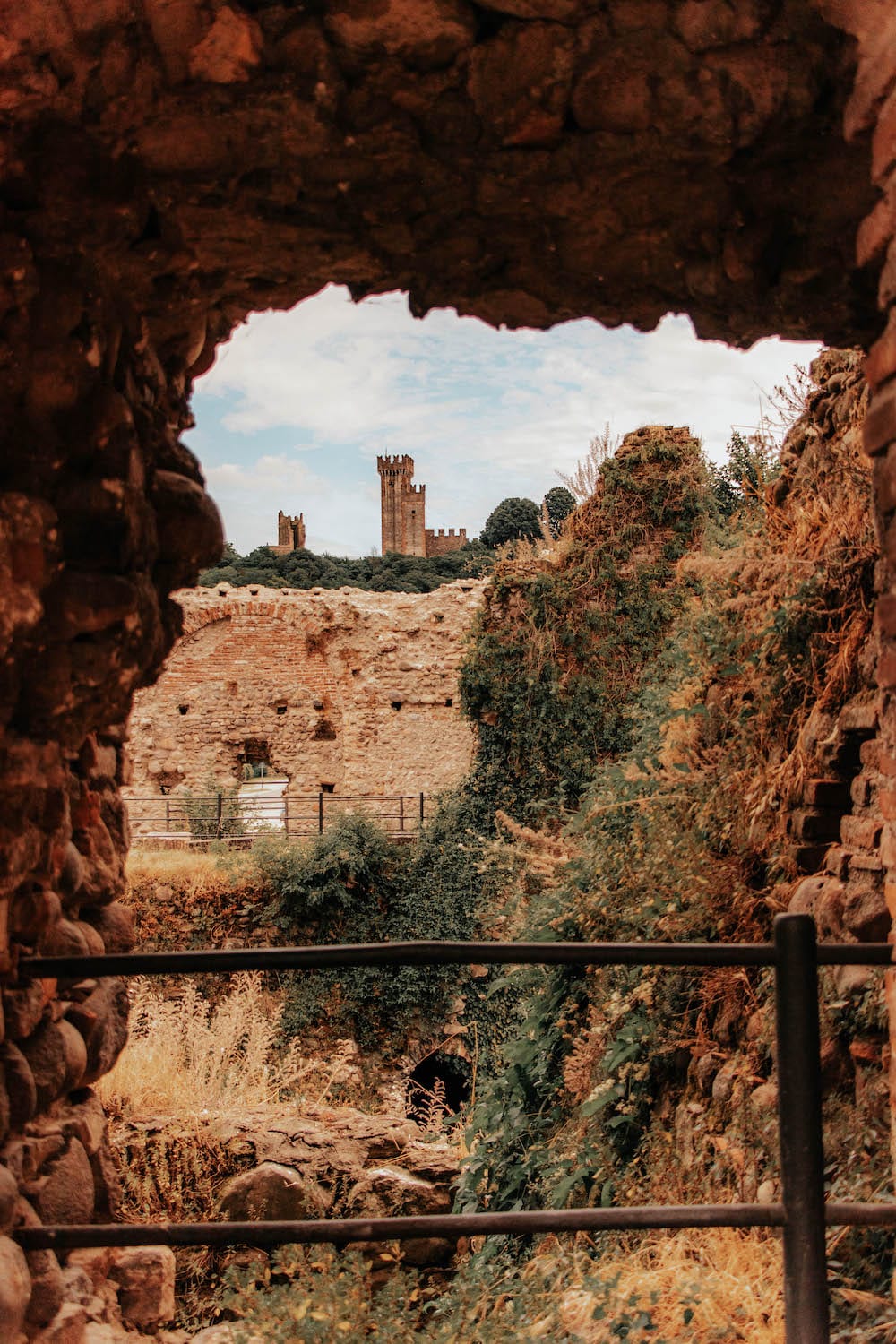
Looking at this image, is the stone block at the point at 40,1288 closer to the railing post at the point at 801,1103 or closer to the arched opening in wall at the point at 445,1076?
the railing post at the point at 801,1103

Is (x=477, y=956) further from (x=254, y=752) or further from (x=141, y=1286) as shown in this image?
(x=254, y=752)

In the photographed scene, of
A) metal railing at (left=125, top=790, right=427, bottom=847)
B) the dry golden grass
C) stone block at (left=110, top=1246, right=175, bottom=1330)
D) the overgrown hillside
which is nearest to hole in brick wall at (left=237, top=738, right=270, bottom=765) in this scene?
metal railing at (left=125, top=790, right=427, bottom=847)

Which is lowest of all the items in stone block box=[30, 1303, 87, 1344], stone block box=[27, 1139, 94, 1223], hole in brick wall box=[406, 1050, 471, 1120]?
hole in brick wall box=[406, 1050, 471, 1120]

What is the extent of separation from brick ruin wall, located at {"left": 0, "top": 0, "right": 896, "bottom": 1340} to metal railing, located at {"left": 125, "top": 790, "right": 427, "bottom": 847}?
9699mm

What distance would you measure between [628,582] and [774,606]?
23.8 feet

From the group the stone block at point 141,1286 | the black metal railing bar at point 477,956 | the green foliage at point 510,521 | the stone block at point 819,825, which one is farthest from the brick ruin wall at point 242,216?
the green foliage at point 510,521

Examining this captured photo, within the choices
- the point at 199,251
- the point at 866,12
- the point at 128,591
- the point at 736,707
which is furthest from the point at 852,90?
the point at 736,707

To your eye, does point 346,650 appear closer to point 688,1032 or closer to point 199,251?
point 688,1032

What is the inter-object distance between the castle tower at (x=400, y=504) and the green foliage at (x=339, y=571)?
2484 centimetres

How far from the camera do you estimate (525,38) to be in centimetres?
217

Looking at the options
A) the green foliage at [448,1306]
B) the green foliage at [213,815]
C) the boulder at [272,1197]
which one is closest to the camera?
the green foliage at [448,1306]

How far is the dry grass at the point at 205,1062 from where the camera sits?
5.94 metres

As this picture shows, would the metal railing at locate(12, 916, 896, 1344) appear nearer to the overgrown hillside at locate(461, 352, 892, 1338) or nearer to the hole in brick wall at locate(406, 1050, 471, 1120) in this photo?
the overgrown hillside at locate(461, 352, 892, 1338)

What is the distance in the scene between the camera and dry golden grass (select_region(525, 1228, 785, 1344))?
2.83 meters
